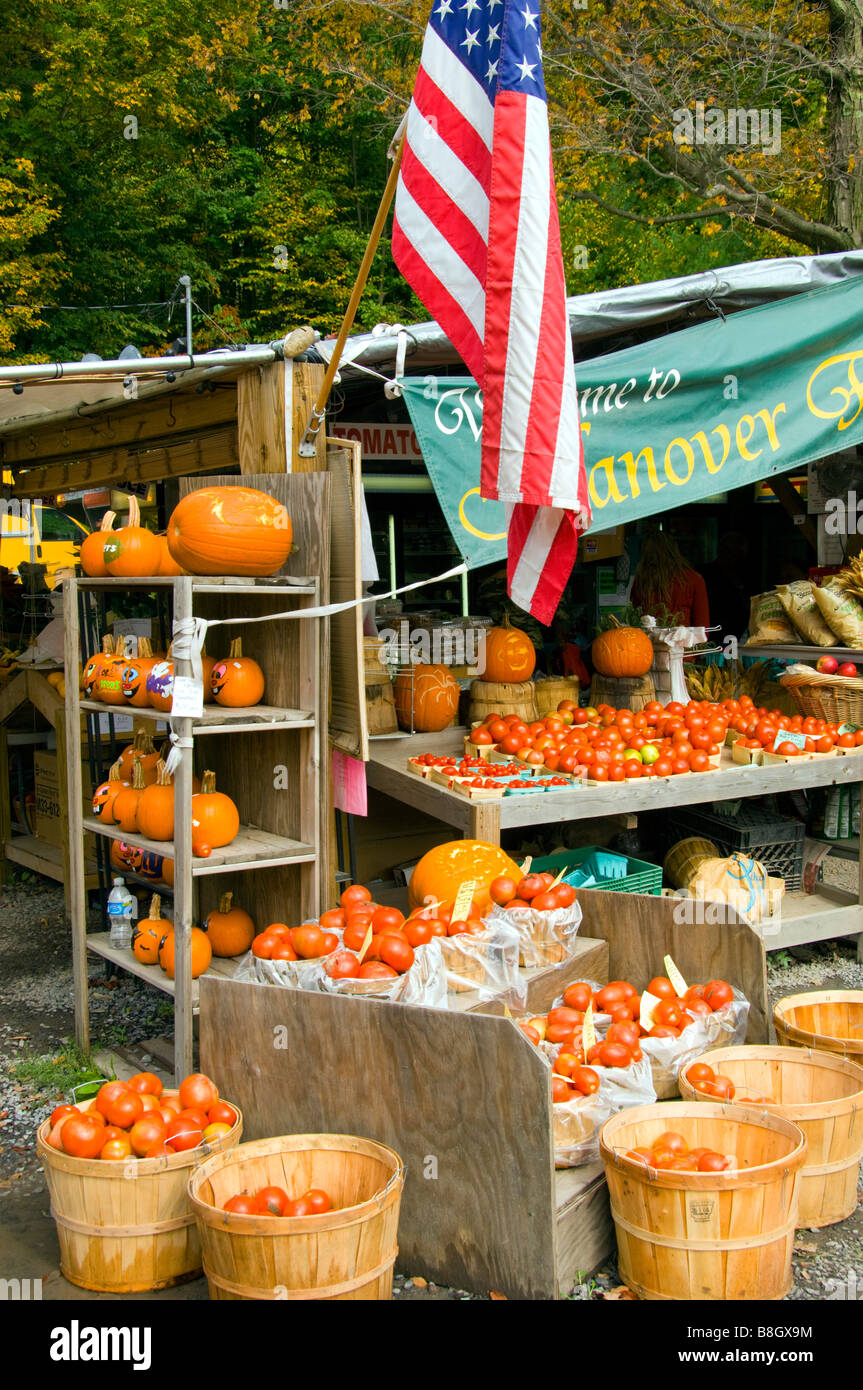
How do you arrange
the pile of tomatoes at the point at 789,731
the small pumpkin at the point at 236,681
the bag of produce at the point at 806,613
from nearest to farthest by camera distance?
the small pumpkin at the point at 236,681 < the pile of tomatoes at the point at 789,731 < the bag of produce at the point at 806,613

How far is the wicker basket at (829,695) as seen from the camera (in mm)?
7156

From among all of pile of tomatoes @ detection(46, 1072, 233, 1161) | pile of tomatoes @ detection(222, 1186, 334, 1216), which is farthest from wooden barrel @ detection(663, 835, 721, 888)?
pile of tomatoes @ detection(222, 1186, 334, 1216)

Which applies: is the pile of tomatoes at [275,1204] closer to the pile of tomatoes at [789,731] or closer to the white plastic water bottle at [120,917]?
the white plastic water bottle at [120,917]

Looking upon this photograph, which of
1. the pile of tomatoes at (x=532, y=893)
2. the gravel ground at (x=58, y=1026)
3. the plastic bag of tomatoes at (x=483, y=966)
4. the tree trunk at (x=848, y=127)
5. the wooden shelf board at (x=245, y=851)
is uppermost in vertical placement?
the tree trunk at (x=848, y=127)

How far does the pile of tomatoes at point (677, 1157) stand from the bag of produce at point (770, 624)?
16.8 ft

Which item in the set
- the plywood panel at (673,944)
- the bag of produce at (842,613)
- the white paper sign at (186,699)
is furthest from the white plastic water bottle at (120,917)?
the bag of produce at (842,613)

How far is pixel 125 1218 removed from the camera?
11.3 feet

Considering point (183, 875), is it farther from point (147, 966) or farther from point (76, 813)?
point (76, 813)

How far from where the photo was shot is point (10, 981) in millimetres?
6660

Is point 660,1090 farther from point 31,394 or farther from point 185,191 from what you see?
point 185,191

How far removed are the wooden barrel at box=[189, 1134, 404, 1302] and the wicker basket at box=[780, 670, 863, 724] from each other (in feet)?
15.8

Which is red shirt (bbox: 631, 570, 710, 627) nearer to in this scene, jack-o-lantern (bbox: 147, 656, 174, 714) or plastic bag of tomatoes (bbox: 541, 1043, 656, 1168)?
jack-o-lantern (bbox: 147, 656, 174, 714)

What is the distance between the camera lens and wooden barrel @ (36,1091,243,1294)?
11.2 ft

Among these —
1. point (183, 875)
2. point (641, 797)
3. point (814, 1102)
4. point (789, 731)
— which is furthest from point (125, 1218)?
point (789, 731)
